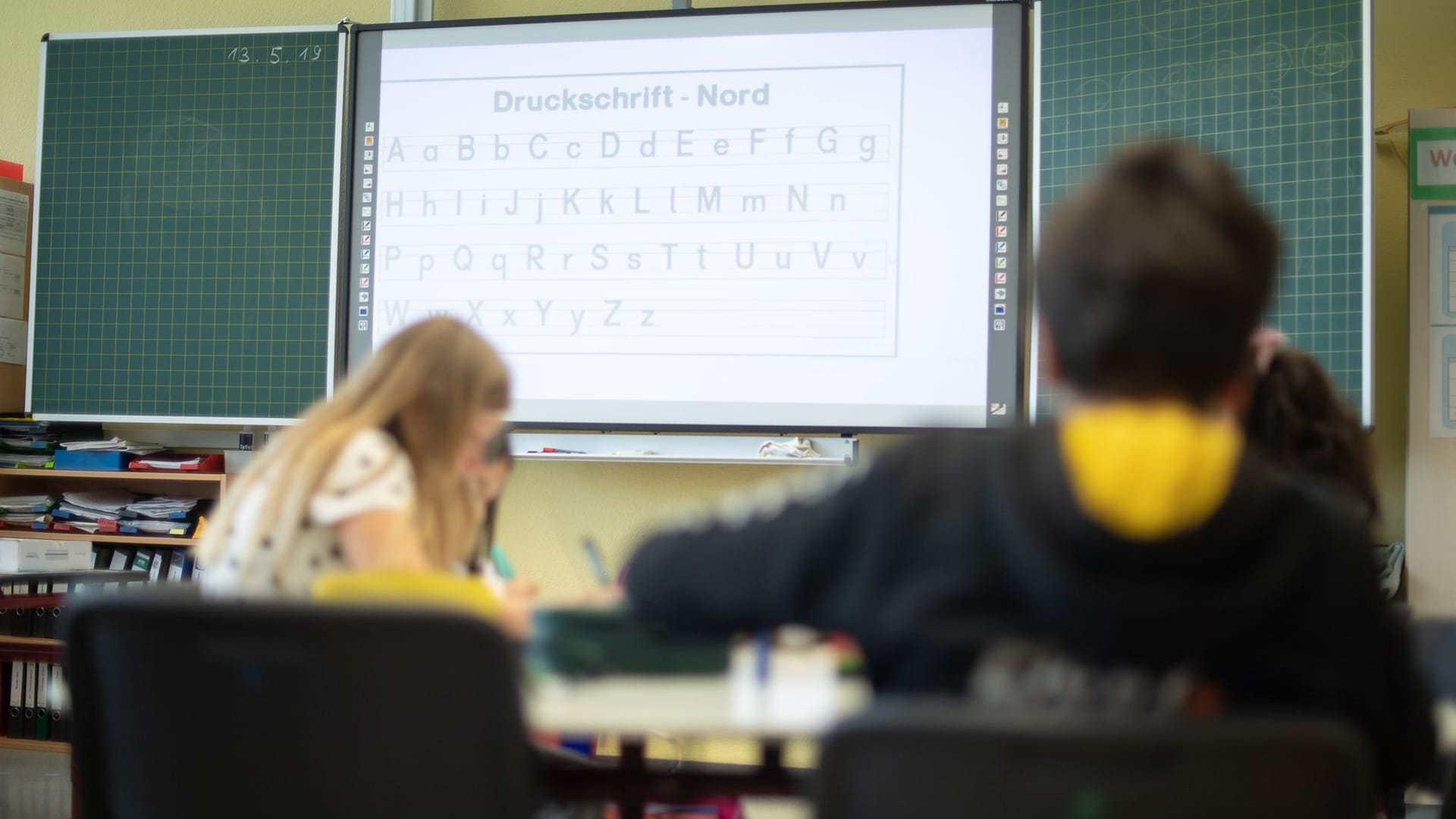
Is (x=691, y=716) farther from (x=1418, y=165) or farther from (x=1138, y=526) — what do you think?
(x=1418, y=165)

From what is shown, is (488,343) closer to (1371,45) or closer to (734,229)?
(734,229)

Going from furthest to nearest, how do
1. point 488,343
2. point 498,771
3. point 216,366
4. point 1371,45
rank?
point 216,366
point 1371,45
point 488,343
point 498,771

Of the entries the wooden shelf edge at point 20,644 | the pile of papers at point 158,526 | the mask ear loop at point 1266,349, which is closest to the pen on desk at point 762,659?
the mask ear loop at point 1266,349

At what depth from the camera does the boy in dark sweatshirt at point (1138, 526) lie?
88 centimetres

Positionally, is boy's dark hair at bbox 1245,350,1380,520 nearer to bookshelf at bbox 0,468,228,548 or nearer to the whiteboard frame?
the whiteboard frame

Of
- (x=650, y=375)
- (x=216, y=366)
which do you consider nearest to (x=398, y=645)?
(x=650, y=375)

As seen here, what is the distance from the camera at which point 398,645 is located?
986 mm

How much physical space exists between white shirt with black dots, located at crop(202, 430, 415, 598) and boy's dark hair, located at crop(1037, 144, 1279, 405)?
0.93m

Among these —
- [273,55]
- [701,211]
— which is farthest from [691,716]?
[273,55]

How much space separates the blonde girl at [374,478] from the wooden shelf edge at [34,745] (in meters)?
2.79

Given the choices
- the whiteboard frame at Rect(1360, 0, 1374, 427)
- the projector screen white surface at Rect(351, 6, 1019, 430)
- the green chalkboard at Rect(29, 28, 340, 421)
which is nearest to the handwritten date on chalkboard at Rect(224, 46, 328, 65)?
the green chalkboard at Rect(29, 28, 340, 421)

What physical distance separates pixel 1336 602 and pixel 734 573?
0.47 meters

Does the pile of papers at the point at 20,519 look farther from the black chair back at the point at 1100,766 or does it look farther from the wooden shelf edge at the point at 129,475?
the black chair back at the point at 1100,766

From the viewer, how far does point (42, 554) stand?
3857mm
